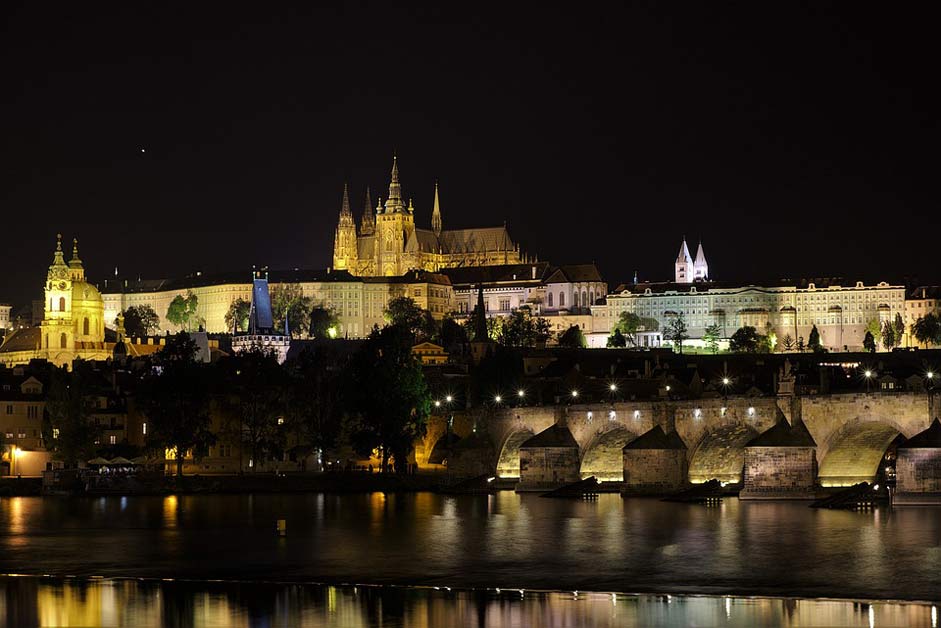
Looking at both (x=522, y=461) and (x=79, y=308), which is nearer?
(x=522, y=461)

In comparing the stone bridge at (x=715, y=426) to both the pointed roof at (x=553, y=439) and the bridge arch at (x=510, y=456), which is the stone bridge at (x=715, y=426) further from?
the pointed roof at (x=553, y=439)

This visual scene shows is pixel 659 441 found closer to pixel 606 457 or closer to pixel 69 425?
pixel 606 457

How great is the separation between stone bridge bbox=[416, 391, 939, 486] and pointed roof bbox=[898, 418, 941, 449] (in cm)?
177

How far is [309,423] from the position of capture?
10375cm

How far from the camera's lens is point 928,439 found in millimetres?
69000

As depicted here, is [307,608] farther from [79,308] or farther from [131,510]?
[79,308]

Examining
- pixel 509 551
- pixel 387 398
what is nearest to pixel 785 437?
pixel 509 551

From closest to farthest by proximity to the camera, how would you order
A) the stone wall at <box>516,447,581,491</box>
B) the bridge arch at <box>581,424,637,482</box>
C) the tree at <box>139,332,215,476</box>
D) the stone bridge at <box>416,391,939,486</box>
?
the stone bridge at <box>416,391,939,486</box> → the bridge arch at <box>581,424,637,482</box> → the stone wall at <box>516,447,581,491</box> → the tree at <box>139,332,215,476</box>

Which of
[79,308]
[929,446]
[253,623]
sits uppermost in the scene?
[79,308]

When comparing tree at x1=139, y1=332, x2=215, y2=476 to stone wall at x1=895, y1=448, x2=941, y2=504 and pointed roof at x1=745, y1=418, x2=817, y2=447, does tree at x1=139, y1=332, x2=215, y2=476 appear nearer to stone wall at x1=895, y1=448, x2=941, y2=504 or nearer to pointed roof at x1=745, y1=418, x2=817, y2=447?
pointed roof at x1=745, y1=418, x2=817, y2=447

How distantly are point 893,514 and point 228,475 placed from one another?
4437cm

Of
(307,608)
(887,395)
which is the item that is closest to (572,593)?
(307,608)

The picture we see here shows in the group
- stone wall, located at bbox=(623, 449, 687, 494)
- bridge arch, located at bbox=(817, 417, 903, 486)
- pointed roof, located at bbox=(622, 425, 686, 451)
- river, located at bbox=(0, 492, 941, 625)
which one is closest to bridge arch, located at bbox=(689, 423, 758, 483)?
stone wall, located at bbox=(623, 449, 687, 494)

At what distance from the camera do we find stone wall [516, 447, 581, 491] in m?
92.1
